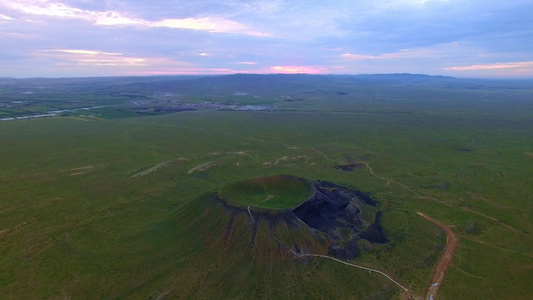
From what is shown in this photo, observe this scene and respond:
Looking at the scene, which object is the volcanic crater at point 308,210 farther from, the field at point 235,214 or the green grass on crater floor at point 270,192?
the field at point 235,214

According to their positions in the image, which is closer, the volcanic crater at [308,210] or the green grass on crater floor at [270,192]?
the volcanic crater at [308,210]

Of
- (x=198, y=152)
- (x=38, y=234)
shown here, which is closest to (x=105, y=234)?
(x=38, y=234)

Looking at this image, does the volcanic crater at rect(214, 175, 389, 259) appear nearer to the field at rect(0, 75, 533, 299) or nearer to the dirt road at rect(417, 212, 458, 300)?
the field at rect(0, 75, 533, 299)

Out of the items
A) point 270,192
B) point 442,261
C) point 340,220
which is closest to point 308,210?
point 340,220

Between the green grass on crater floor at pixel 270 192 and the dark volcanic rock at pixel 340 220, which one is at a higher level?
the green grass on crater floor at pixel 270 192

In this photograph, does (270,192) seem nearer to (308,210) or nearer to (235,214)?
(308,210)

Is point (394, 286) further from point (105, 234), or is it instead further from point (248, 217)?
point (105, 234)

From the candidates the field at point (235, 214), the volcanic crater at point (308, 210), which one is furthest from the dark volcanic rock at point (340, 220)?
the field at point (235, 214)
